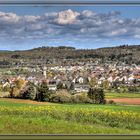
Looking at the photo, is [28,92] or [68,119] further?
[28,92]

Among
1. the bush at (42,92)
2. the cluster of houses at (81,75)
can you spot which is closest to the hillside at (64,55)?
the cluster of houses at (81,75)

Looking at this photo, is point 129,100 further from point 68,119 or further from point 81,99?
point 68,119

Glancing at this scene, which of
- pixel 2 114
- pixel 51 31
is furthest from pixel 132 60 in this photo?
pixel 2 114

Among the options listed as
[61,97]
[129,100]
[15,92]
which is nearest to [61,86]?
[61,97]
